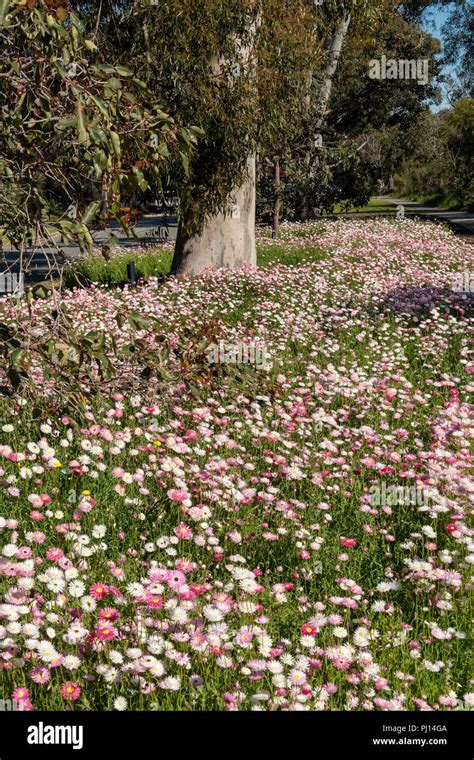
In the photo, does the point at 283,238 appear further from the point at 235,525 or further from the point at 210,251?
the point at 235,525

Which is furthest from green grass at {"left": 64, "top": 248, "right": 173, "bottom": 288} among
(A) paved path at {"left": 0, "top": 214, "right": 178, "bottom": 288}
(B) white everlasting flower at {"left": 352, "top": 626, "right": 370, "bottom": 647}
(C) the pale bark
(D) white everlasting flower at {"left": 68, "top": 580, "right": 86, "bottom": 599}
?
(B) white everlasting flower at {"left": 352, "top": 626, "right": 370, "bottom": 647}

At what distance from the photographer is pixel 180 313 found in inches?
317

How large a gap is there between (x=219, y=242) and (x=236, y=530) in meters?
8.41

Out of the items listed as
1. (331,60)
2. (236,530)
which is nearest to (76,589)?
(236,530)

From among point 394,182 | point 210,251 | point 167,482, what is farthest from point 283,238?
point 394,182

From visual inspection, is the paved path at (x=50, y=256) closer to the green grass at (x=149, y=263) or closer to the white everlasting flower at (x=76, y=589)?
the green grass at (x=149, y=263)

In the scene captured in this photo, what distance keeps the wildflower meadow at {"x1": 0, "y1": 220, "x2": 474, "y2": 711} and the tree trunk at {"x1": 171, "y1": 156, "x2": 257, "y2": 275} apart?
476 centimetres

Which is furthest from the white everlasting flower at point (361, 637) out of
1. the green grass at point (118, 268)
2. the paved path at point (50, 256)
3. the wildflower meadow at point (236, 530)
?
the green grass at point (118, 268)

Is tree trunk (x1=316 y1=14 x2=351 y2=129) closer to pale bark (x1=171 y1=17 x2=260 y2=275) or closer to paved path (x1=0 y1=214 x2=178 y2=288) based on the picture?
paved path (x1=0 y1=214 x2=178 y2=288)

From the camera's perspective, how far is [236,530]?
3311 millimetres

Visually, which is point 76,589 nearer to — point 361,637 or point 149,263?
point 361,637

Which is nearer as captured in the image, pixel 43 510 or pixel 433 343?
pixel 43 510

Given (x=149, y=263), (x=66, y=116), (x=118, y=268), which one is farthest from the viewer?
(x=149, y=263)
